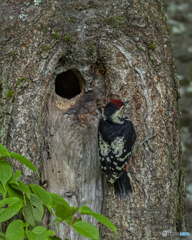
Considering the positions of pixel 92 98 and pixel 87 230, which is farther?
pixel 92 98

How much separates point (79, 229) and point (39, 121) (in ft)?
4.79

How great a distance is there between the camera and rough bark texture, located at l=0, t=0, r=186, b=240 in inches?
94.3

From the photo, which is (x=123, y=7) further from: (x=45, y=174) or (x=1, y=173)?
(x=1, y=173)

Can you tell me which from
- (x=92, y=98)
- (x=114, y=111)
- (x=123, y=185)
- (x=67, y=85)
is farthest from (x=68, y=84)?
(x=123, y=185)

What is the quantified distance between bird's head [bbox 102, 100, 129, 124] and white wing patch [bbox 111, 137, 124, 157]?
0.17m

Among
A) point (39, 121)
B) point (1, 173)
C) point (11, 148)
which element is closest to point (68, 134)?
point (39, 121)

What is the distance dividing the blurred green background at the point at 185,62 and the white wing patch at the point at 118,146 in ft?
7.45

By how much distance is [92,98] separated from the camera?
2.69 metres

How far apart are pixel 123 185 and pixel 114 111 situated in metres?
0.68

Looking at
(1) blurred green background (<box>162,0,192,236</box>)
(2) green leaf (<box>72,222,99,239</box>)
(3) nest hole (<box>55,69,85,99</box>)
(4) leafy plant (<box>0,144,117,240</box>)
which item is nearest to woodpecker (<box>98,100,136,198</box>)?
(3) nest hole (<box>55,69,85,99</box>)

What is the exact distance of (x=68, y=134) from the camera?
8.48 feet

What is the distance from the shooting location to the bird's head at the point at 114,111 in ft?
7.82

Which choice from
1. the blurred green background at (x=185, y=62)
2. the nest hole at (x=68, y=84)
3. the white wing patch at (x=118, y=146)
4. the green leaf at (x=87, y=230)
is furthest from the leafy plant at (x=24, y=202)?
the blurred green background at (x=185, y=62)

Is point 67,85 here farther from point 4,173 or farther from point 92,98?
point 4,173
